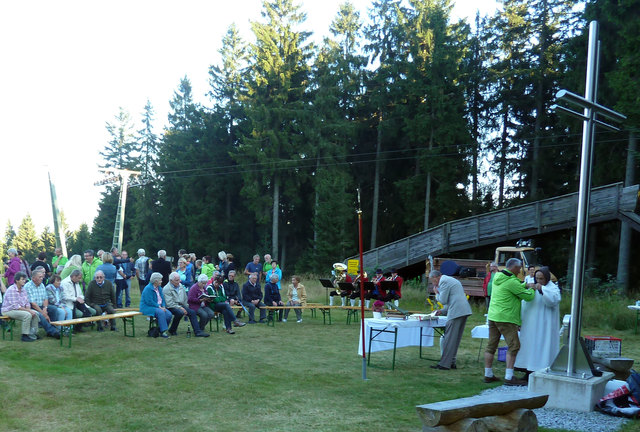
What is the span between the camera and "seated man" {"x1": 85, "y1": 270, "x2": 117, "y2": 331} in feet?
40.8

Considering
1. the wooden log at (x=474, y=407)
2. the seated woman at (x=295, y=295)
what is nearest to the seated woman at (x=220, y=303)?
the seated woman at (x=295, y=295)

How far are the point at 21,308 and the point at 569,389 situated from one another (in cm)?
926

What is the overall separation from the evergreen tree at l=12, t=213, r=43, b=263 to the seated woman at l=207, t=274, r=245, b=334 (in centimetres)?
7788

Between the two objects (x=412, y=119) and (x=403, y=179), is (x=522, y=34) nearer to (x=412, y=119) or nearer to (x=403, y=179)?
(x=412, y=119)

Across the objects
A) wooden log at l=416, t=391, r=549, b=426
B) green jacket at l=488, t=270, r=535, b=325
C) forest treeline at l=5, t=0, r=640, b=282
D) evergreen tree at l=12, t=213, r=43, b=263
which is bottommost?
evergreen tree at l=12, t=213, r=43, b=263

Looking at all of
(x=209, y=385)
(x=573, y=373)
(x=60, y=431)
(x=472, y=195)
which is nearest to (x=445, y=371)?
(x=573, y=373)

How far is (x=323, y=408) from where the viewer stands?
6738mm

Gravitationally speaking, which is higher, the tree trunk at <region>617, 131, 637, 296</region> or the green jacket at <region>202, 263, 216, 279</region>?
the tree trunk at <region>617, 131, 637, 296</region>

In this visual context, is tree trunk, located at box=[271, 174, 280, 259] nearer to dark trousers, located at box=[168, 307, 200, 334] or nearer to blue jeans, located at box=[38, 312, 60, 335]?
dark trousers, located at box=[168, 307, 200, 334]

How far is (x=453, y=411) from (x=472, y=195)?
28.9 m

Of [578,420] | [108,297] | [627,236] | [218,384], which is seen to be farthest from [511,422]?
[627,236]

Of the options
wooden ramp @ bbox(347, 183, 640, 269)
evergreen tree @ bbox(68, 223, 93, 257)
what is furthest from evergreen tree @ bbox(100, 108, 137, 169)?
wooden ramp @ bbox(347, 183, 640, 269)

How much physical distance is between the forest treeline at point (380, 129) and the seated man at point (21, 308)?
21468 mm

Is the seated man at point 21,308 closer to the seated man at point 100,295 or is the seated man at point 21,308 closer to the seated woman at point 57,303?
the seated woman at point 57,303
